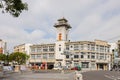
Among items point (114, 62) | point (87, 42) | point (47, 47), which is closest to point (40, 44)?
point (47, 47)

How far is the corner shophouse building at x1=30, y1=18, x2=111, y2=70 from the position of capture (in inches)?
4043

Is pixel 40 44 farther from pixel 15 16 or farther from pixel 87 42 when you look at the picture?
pixel 15 16

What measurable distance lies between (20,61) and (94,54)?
32311 mm

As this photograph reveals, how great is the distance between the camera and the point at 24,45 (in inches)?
5182

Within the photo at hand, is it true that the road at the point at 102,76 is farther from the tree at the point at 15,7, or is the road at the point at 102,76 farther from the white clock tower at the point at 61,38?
the white clock tower at the point at 61,38

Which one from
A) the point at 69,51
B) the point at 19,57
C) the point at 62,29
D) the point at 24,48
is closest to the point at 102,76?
A: the point at 69,51

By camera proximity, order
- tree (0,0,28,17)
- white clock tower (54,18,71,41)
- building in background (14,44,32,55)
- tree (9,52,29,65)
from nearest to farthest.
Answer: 1. tree (0,0,28,17)
2. white clock tower (54,18,71,41)
3. tree (9,52,29,65)
4. building in background (14,44,32,55)

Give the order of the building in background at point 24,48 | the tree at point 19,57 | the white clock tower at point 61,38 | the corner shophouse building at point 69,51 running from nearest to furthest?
the corner shophouse building at point 69,51
the white clock tower at point 61,38
the tree at point 19,57
the building in background at point 24,48

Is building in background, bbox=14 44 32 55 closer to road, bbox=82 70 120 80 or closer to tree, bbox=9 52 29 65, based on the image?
tree, bbox=9 52 29 65

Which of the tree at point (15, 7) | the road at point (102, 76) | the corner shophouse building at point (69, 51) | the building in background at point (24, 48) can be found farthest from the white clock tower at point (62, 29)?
the tree at point (15, 7)

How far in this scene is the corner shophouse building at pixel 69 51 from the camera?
102688 mm

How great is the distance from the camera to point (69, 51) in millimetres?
102062

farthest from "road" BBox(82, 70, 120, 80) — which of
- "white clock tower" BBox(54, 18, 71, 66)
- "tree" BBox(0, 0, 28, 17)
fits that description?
"white clock tower" BBox(54, 18, 71, 66)

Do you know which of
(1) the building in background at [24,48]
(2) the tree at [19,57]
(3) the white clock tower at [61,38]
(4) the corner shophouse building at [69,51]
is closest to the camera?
(4) the corner shophouse building at [69,51]
